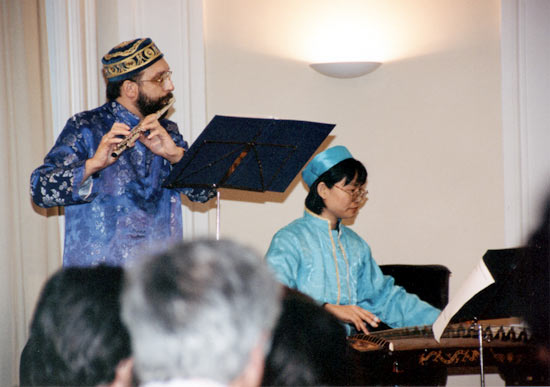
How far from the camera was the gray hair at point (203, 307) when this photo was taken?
870 millimetres

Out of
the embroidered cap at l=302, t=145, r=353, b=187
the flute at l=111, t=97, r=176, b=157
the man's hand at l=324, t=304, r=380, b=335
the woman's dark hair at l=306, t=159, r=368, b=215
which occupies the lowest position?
the man's hand at l=324, t=304, r=380, b=335

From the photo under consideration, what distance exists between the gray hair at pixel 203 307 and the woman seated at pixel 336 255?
1.71 meters

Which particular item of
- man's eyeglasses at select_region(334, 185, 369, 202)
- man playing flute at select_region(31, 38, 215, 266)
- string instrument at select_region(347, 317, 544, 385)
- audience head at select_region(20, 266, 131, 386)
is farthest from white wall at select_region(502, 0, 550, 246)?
audience head at select_region(20, 266, 131, 386)

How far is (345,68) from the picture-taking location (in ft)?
11.2

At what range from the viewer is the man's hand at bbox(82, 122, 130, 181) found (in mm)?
2145

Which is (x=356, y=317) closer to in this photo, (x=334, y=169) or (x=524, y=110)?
(x=334, y=169)

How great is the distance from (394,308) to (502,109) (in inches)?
49.0

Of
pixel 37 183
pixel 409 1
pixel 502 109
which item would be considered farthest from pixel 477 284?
pixel 409 1

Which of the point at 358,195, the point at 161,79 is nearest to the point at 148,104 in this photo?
the point at 161,79

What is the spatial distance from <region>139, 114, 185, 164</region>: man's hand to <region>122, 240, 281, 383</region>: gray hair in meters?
1.42

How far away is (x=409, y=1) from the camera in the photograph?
3.48 meters

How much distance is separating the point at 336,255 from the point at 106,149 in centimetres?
103

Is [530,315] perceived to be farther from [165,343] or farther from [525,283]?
[165,343]

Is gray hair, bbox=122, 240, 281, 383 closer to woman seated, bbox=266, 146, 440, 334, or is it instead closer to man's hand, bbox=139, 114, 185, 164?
man's hand, bbox=139, 114, 185, 164
